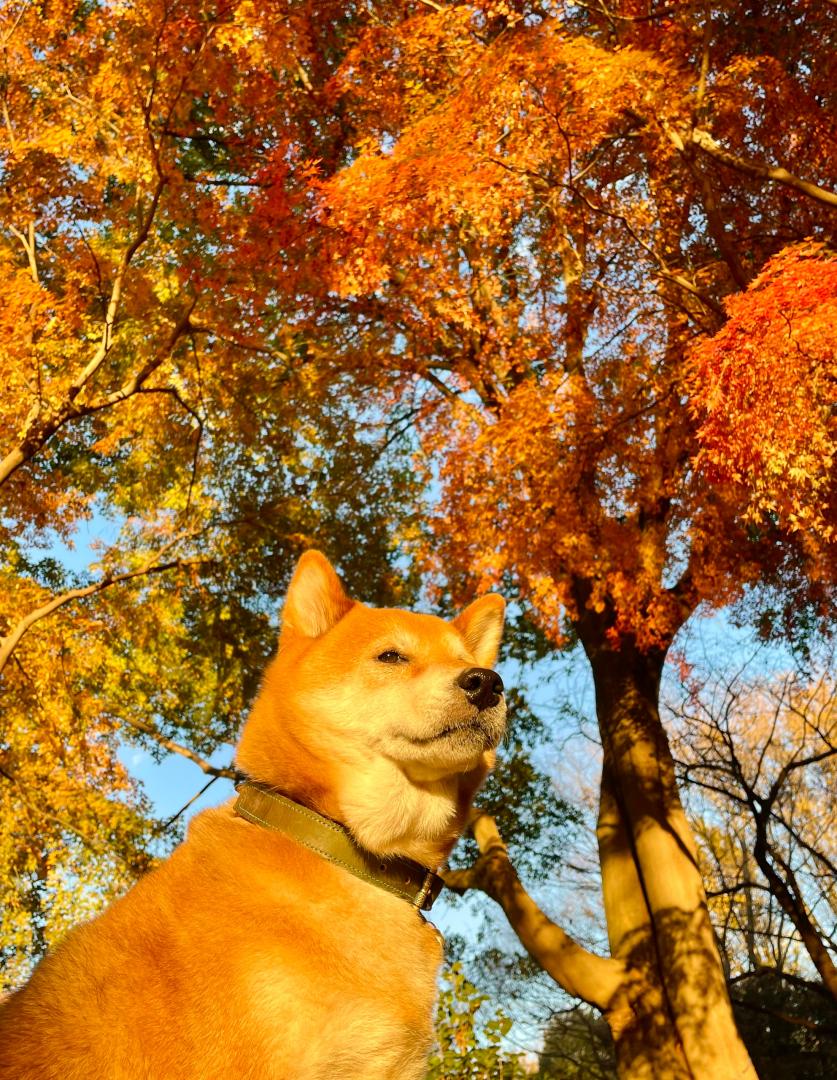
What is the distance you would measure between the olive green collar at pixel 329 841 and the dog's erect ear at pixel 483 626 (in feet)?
3.09

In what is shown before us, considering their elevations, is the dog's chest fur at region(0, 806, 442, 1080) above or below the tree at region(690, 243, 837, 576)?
below

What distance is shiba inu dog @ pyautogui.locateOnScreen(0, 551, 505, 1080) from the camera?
7.85 feet

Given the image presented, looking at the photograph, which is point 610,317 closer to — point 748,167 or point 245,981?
point 748,167

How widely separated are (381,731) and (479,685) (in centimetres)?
37

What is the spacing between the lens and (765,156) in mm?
12484

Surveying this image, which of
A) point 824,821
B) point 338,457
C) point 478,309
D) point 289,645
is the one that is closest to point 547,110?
point 478,309

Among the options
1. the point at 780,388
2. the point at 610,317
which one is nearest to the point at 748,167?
the point at 780,388

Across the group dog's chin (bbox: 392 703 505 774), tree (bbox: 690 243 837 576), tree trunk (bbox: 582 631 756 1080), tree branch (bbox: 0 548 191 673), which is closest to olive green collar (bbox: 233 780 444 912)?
dog's chin (bbox: 392 703 505 774)

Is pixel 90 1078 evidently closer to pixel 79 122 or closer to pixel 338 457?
pixel 79 122

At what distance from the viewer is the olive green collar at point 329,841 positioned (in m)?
2.85

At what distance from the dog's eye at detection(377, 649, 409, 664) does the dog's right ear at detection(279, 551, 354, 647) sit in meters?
0.28

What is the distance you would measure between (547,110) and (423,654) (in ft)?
31.1

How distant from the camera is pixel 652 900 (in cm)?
1116

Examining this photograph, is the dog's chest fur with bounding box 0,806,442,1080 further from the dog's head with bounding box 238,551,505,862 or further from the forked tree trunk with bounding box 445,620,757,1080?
the forked tree trunk with bounding box 445,620,757,1080
